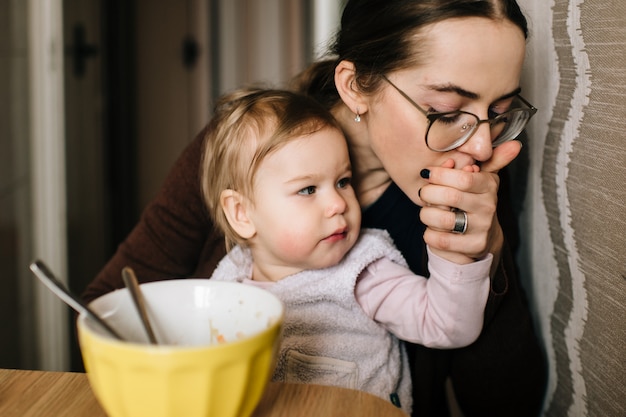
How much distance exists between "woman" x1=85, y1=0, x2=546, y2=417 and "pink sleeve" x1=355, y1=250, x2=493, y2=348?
0.03 m

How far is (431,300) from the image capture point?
98 centimetres

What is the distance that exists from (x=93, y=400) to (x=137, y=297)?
5.3 inches

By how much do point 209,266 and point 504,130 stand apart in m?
0.63

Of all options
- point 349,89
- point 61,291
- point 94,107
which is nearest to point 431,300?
point 349,89

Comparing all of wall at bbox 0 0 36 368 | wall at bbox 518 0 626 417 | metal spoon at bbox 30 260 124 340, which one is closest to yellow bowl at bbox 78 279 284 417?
metal spoon at bbox 30 260 124 340

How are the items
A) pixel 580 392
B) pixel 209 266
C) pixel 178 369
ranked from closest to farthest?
pixel 178 369 < pixel 580 392 < pixel 209 266

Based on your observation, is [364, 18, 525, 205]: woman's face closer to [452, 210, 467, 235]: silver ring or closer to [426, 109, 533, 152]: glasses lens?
[426, 109, 533, 152]: glasses lens

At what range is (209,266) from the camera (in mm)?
1343

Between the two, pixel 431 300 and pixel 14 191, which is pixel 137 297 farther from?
pixel 14 191

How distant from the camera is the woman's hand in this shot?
37.7 inches

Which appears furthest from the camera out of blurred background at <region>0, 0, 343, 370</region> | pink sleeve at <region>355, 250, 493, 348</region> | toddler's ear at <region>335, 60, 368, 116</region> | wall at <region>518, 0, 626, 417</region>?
blurred background at <region>0, 0, 343, 370</region>

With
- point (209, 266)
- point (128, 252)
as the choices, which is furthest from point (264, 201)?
point (128, 252)

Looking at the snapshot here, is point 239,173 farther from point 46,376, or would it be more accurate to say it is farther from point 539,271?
point 539,271

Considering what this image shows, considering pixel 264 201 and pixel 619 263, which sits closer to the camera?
pixel 619 263
